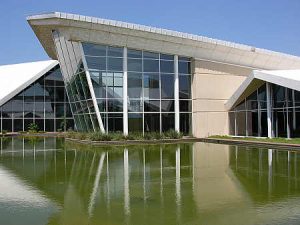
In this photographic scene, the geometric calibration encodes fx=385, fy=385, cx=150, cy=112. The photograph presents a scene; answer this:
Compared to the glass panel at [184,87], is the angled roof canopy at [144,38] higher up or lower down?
higher up

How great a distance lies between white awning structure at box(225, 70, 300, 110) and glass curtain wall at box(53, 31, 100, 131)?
12.1 metres

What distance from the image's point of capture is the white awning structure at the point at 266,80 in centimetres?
2653

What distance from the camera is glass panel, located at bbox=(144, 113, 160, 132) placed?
32469mm

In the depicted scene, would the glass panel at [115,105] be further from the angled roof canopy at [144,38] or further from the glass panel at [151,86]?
the angled roof canopy at [144,38]

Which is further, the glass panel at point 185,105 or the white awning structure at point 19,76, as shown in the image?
the white awning structure at point 19,76

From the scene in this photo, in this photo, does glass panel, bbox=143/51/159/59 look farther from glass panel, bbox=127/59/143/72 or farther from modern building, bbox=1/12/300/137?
glass panel, bbox=127/59/143/72

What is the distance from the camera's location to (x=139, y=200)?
977cm

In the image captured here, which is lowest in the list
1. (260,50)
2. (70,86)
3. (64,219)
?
(64,219)

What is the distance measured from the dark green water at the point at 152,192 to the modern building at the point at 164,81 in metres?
13.0

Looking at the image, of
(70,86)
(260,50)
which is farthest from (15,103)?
(260,50)

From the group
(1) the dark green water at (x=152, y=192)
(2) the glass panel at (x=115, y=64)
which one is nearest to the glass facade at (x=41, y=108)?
(2) the glass panel at (x=115, y=64)

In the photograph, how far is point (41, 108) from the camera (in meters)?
51.0

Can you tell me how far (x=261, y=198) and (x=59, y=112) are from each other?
44283mm

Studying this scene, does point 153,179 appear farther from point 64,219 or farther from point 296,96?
point 296,96
